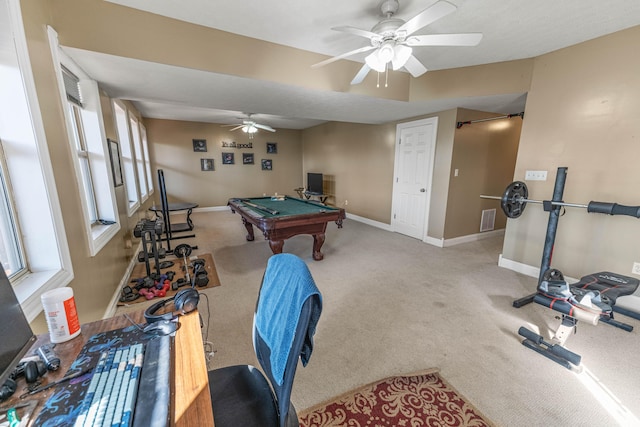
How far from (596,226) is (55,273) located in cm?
441

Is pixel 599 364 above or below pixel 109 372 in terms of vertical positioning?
below

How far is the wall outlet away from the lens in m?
2.89

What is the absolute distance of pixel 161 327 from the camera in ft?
3.00

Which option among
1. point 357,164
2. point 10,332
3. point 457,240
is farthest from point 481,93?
point 10,332

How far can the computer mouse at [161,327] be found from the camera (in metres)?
0.90

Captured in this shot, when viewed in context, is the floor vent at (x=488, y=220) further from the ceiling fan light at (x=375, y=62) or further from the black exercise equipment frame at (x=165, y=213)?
the black exercise equipment frame at (x=165, y=213)

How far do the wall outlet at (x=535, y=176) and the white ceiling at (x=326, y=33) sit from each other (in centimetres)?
99

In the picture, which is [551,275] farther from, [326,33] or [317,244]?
[326,33]

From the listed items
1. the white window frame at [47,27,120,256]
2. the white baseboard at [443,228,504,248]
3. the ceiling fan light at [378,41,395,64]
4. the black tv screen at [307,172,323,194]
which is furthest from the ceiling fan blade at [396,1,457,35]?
the black tv screen at [307,172,323,194]

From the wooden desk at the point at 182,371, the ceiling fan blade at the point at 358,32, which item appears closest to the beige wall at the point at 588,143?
the ceiling fan blade at the point at 358,32

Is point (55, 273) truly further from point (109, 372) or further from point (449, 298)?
point (449, 298)

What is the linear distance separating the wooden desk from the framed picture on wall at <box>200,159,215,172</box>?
663cm

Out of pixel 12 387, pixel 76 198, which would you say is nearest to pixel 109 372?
pixel 12 387

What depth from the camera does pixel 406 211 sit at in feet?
15.7
